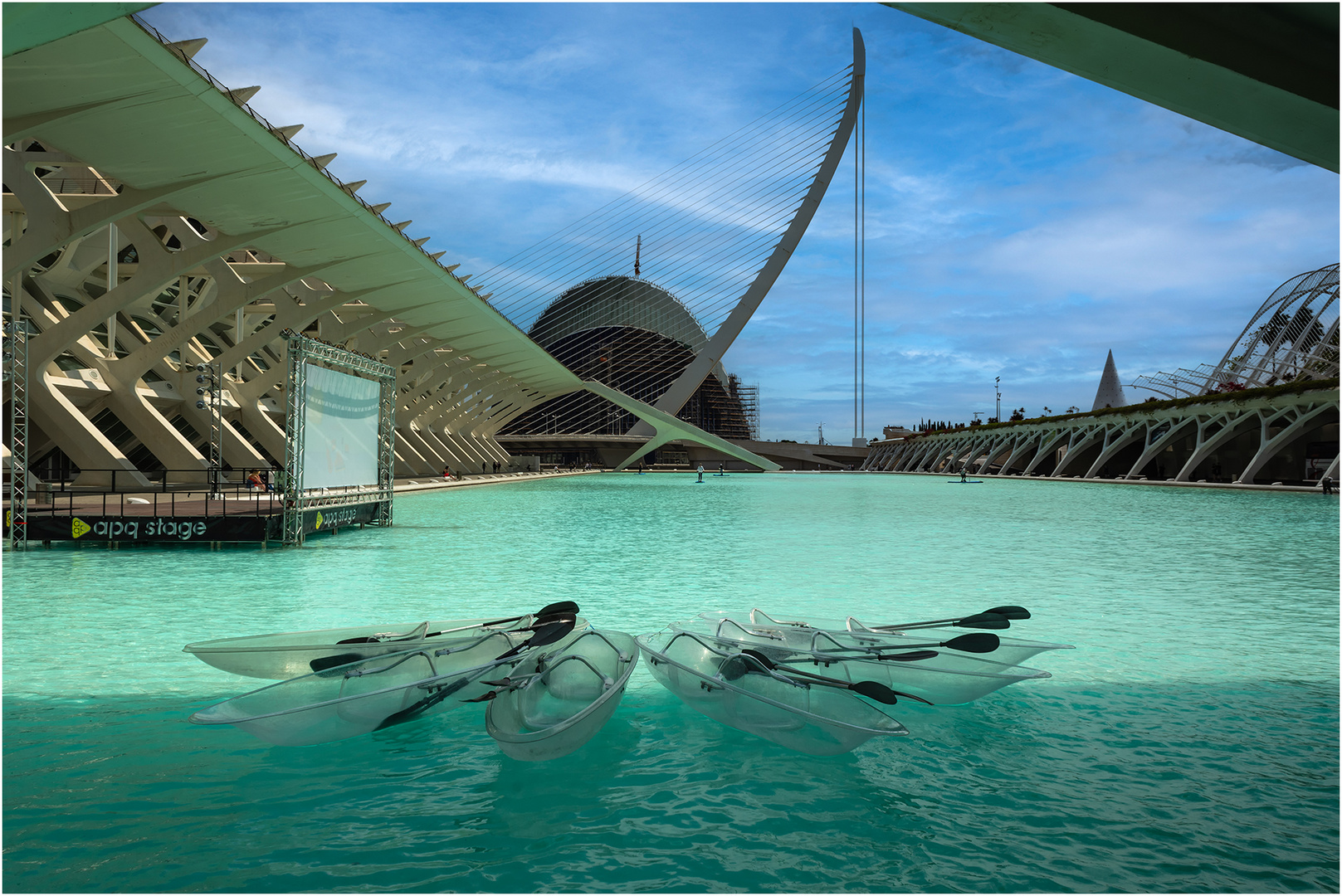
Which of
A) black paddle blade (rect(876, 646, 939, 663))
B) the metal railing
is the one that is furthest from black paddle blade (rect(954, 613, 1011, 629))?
the metal railing

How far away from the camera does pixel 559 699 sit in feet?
13.9

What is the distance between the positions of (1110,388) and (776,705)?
10828cm

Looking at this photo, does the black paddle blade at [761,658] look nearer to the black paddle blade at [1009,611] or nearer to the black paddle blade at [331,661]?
the black paddle blade at [1009,611]

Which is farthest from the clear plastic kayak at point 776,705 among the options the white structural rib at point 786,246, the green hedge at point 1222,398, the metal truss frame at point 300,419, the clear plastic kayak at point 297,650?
the white structural rib at point 786,246

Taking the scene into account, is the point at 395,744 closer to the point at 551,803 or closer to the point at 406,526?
the point at 551,803

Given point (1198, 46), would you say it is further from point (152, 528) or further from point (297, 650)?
point (152, 528)

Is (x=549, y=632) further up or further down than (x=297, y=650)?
further up

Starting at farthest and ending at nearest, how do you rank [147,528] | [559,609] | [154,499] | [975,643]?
[154,499], [147,528], [559,609], [975,643]

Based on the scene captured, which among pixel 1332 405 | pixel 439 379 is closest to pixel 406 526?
pixel 439 379

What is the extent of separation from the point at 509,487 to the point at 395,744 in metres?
30.8

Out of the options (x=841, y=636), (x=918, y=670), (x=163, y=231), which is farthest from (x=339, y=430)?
(x=163, y=231)

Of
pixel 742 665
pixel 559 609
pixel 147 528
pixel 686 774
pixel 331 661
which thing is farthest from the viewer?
pixel 147 528

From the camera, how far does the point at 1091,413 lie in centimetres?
4381

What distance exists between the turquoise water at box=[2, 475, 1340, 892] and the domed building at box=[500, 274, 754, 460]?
70765 mm
